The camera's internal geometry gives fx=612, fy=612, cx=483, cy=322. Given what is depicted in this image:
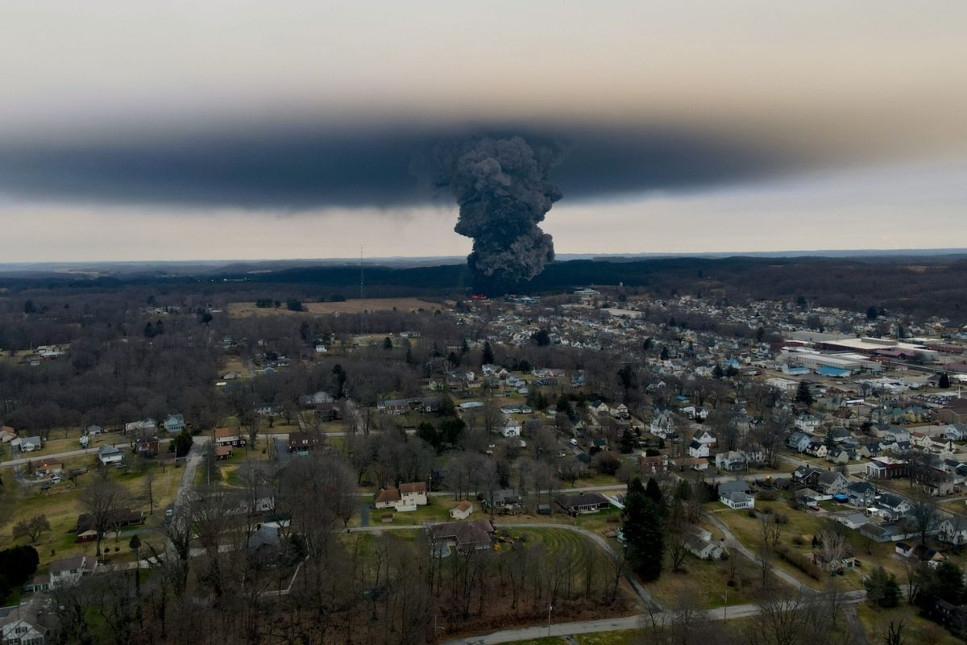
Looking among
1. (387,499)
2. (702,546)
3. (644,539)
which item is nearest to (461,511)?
(387,499)

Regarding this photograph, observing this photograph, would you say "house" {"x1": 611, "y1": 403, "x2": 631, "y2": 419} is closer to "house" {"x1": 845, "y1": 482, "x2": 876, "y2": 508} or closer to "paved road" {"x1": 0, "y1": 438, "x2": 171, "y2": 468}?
"house" {"x1": 845, "y1": 482, "x2": 876, "y2": 508}

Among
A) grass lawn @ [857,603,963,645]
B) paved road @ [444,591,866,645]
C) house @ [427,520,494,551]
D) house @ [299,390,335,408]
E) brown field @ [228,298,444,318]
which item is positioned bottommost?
paved road @ [444,591,866,645]

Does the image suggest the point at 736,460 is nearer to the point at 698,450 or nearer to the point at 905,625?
the point at 698,450

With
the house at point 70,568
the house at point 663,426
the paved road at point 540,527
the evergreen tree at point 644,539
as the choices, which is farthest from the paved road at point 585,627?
the house at point 663,426

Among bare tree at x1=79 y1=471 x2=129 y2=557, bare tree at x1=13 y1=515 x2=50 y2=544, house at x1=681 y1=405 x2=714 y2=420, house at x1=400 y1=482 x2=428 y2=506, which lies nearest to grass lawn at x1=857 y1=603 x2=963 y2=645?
house at x1=400 y1=482 x2=428 y2=506

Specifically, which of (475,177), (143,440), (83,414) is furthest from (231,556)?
(475,177)

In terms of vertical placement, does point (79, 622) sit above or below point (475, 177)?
below

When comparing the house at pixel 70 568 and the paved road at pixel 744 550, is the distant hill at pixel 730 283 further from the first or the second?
the house at pixel 70 568

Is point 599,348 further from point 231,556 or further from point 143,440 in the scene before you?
point 231,556
